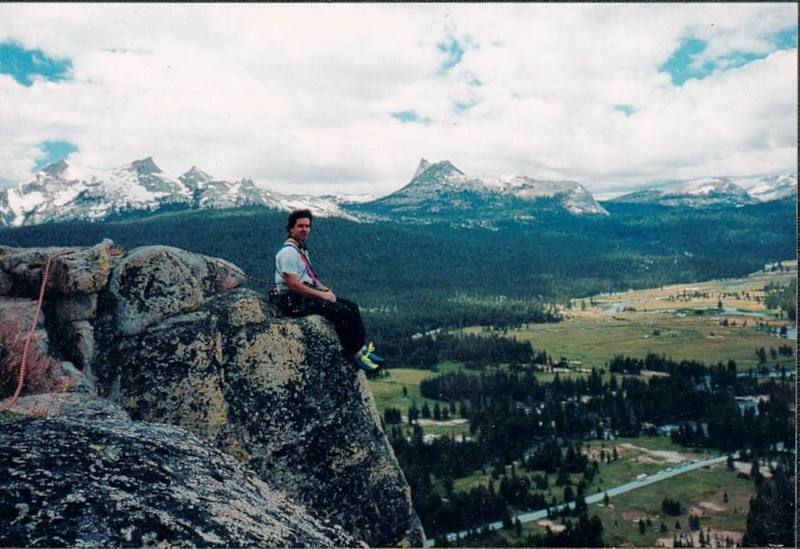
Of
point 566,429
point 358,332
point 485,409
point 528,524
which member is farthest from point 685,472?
point 358,332

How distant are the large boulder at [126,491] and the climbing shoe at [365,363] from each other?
562cm

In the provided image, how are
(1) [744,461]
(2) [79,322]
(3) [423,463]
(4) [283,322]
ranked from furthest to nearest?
1. (1) [744,461]
2. (3) [423,463]
3. (4) [283,322]
4. (2) [79,322]

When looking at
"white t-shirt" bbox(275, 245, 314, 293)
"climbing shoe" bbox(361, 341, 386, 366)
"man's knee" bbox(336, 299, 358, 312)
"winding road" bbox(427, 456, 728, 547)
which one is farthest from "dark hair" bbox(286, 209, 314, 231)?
"winding road" bbox(427, 456, 728, 547)

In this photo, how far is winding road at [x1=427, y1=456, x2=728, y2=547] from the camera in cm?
10386

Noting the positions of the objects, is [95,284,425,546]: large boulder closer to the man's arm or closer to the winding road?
the man's arm

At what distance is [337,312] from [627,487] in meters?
120

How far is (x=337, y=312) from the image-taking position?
16.3 meters

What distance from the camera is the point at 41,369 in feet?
41.3

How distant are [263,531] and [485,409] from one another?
539ft

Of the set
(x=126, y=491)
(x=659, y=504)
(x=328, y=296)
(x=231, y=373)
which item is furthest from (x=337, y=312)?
(x=659, y=504)

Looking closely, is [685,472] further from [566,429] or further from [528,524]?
[528,524]

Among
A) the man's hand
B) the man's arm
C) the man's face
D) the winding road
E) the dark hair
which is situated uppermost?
the dark hair

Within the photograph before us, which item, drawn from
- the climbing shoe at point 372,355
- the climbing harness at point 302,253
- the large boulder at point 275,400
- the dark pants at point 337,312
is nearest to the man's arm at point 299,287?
the climbing harness at point 302,253

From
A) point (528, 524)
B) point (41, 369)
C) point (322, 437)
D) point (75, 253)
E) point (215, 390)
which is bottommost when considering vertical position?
point (528, 524)
